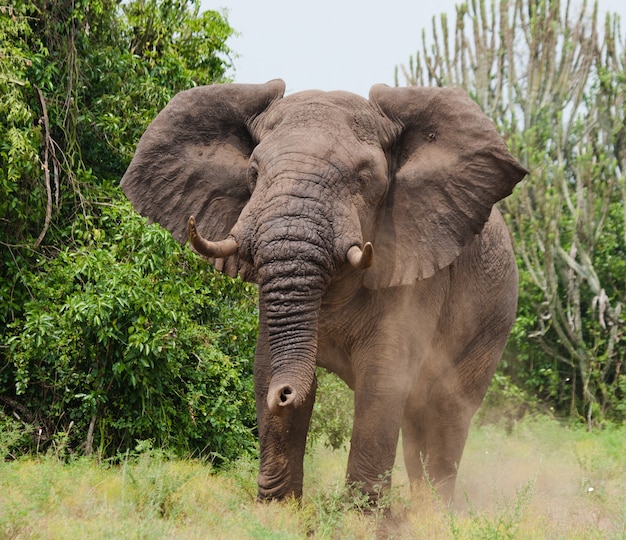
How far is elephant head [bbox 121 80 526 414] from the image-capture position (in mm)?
4738

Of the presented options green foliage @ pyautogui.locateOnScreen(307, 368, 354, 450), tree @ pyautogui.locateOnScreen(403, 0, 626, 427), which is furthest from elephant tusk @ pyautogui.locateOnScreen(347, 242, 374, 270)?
tree @ pyautogui.locateOnScreen(403, 0, 626, 427)

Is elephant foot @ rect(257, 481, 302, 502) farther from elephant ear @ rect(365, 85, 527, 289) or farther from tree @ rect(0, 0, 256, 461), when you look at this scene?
tree @ rect(0, 0, 256, 461)

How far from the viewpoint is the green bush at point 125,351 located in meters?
6.91

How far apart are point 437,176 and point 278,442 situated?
→ 1.64 metres

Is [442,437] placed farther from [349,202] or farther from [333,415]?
[349,202]

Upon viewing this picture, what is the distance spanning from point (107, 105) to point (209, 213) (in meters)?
2.82

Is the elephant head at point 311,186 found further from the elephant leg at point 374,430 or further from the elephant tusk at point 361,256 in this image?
the elephant leg at point 374,430

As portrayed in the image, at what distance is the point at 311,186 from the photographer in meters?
4.79

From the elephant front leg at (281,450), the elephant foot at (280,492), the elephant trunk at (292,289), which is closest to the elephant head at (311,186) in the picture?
the elephant trunk at (292,289)

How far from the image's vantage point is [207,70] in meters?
9.38

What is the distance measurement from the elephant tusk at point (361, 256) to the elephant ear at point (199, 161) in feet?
3.49

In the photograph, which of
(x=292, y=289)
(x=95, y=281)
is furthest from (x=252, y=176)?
(x=95, y=281)

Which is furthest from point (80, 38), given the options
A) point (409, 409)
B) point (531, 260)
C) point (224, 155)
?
point (531, 260)

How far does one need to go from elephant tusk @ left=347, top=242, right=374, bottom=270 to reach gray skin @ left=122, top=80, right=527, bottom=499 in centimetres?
9
